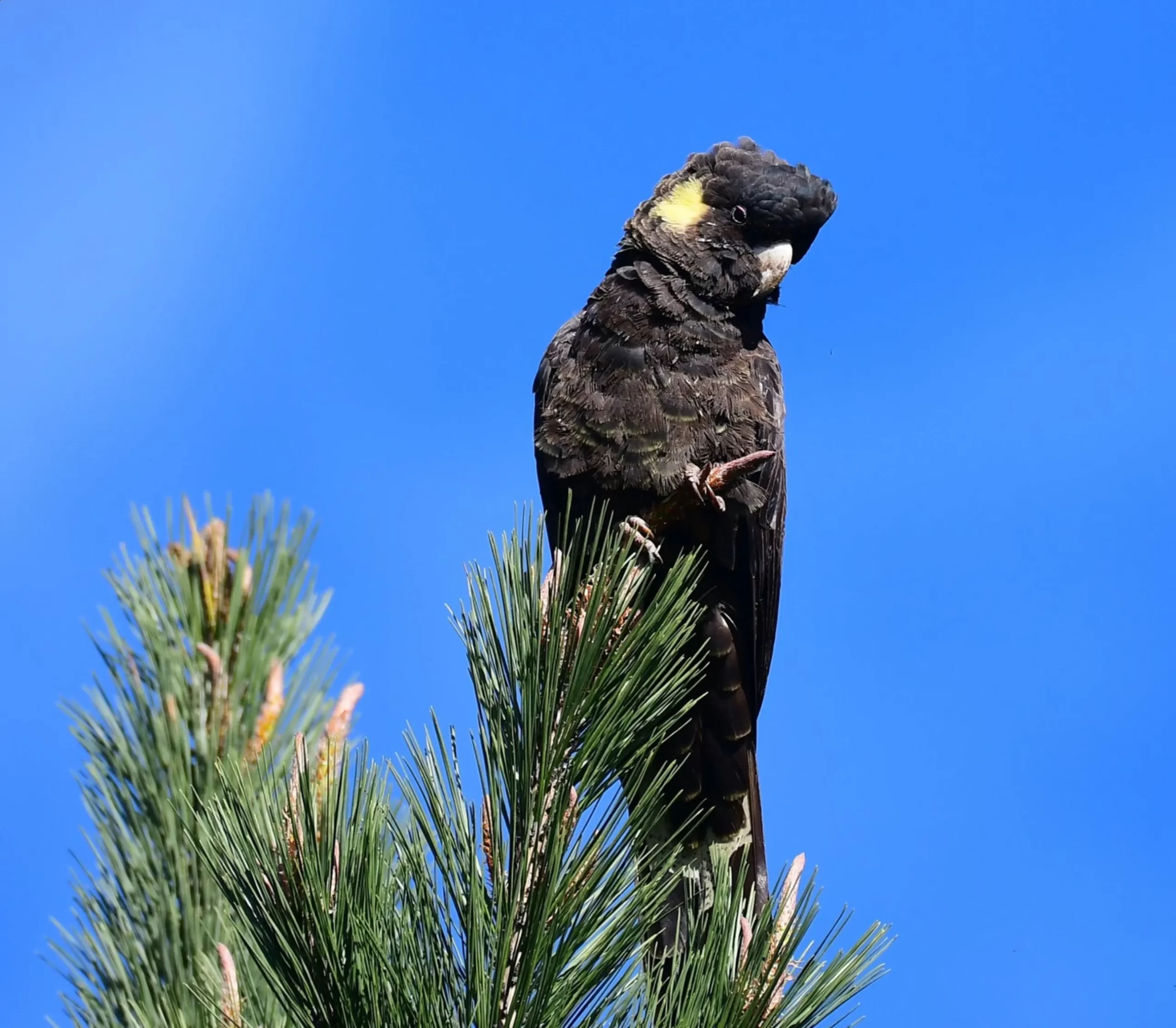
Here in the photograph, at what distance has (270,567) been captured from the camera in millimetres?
2477

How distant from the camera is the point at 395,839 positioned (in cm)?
194

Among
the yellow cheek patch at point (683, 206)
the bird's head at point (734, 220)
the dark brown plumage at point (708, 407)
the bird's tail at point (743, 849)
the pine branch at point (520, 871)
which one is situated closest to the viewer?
the pine branch at point (520, 871)

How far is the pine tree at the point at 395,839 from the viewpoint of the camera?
177 cm

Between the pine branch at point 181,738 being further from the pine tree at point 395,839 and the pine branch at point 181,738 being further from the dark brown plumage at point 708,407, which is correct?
the dark brown plumage at point 708,407

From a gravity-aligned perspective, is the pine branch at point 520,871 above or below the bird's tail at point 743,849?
below

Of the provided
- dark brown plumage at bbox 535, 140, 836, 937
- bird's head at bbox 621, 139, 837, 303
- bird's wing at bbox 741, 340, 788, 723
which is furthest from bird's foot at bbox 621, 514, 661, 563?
bird's head at bbox 621, 139, 837, 303

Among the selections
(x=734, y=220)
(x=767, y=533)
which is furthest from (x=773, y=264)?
(x=767, y=533)

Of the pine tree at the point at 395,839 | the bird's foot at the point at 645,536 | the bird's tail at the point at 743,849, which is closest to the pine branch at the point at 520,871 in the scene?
the pine tree at the point at 395,839

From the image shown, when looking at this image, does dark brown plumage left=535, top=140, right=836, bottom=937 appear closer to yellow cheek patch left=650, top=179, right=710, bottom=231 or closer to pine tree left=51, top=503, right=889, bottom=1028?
yellow cheek patch left=650, top=179, right=710, bottom=231

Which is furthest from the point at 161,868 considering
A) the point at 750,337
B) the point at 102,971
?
the point at 750,337

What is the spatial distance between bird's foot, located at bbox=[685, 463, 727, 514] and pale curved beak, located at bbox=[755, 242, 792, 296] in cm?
122

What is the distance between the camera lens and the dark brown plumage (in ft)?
12.9

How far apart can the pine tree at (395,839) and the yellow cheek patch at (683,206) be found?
7.62ft

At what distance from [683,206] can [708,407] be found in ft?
3.40
